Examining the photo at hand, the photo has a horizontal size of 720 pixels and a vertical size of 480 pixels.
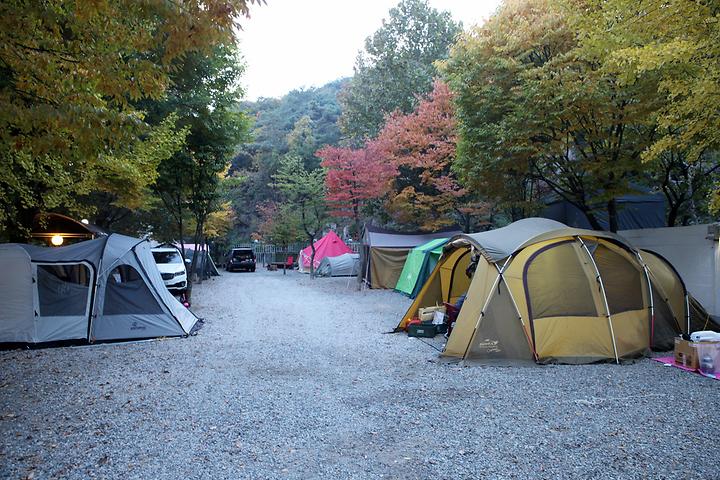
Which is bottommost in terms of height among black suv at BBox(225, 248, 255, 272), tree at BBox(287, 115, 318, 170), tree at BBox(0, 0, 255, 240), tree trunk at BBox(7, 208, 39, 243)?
black suv at BBox(225, 248, 255, 272)

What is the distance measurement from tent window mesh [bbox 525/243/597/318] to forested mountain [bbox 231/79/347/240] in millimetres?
30980

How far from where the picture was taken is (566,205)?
16750 millimetres

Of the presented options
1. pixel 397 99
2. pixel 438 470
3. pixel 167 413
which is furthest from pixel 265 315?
pixel 397 99

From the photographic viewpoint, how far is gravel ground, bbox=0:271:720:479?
361cm

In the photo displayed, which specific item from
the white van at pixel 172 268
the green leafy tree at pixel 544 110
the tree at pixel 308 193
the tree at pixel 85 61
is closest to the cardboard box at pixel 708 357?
the green leafy tree at pixel 544 110

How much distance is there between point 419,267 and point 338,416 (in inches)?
430

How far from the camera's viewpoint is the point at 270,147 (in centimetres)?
4347

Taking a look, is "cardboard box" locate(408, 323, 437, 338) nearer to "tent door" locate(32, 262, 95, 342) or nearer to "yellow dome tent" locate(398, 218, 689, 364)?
"yellow dome tent" locate(398, 218, 689, 364)

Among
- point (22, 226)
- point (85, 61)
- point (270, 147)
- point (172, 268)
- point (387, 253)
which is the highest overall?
point (270, 147)

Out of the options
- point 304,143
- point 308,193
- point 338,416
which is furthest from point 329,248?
point 338,416

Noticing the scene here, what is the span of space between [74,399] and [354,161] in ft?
49.0

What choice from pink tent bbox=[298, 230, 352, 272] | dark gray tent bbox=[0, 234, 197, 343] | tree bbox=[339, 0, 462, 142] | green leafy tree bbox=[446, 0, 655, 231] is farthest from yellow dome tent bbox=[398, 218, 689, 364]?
tree bbox=[339, 0, 462, 142]

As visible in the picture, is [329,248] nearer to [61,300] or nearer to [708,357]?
[61,300]

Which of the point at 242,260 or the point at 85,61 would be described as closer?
the point at 85,61
